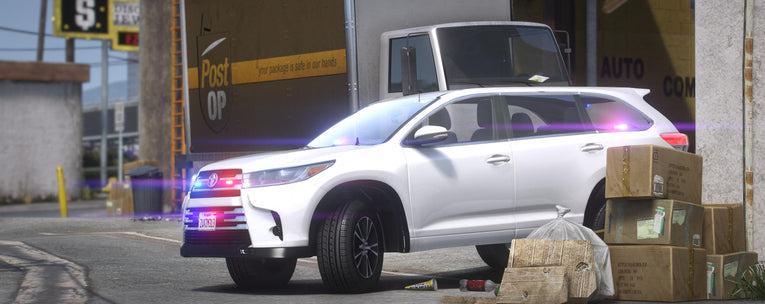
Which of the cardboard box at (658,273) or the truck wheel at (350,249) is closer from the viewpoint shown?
the cardboard box at (658,273)

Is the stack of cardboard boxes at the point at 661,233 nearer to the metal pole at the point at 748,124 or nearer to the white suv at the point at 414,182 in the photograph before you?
the metal pole at the point at 748,124

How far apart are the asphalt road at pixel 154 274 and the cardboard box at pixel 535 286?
828 millimetres

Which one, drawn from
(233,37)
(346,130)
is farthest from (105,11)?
(346,130)

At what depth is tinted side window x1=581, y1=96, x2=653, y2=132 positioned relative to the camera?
925cm

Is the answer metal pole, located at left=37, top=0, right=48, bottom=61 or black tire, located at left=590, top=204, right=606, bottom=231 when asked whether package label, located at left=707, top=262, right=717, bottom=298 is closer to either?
black tire, located at left=590, top=204, right=606, bottom=231

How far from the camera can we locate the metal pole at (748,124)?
27.9ft

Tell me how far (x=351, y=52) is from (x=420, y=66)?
0.86 metres

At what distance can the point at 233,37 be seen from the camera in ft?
45.5

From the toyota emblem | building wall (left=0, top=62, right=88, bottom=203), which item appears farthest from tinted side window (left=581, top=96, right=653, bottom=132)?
building wall (left=0, top=62, right=88, bottom=203)

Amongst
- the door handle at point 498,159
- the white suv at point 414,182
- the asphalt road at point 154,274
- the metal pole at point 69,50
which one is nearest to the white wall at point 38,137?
the metal pole at point 69,50

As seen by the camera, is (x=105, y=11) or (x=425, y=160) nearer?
(x=425, y=160)

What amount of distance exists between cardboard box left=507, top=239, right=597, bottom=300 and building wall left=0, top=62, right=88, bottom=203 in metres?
25.1

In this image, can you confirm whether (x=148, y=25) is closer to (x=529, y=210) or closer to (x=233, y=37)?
(x=233, y=37)

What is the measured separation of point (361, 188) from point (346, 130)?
1.20 meters
